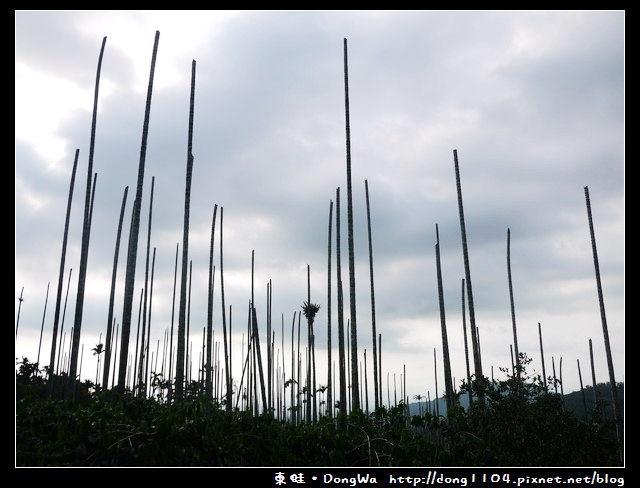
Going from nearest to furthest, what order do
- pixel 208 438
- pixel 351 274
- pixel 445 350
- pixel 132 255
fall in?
1. pixel 208 438
2. pixel 132 255
3. pixel 351 274
4. pixel 445 350

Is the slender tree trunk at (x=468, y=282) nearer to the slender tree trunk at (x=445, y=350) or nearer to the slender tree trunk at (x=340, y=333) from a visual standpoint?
the slender tree trunk at (x=445, y=350)

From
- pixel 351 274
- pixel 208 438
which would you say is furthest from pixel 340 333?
pixel 208 438

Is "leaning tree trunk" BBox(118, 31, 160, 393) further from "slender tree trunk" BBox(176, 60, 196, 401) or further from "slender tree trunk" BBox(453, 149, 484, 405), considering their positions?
"slender tree trunk" BBox(453, 149, 484, 405)

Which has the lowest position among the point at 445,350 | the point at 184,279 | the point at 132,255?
the point at 445,350

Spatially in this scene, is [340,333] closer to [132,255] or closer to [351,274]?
[351,274]

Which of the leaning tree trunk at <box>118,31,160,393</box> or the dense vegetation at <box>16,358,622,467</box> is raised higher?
the leaning tree trunk at <box>118,31,160,393</box>

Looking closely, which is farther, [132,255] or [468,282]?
[468,282]

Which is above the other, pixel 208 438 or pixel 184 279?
pixel 184 279

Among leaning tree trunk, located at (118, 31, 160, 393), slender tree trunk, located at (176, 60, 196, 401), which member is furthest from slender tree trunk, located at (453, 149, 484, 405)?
leaning tree trunk, located at (118, 31, 160, 393)

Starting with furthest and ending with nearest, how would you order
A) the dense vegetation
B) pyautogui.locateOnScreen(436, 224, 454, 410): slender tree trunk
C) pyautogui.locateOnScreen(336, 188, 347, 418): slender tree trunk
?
1. pyautogui.locateOnScreen(436, 224, 454, 410): slender tree trunk
2. pyautogui.locateOnScreen(336, 188, 347, 418): slender tree trunk
3. the dense vegetation
